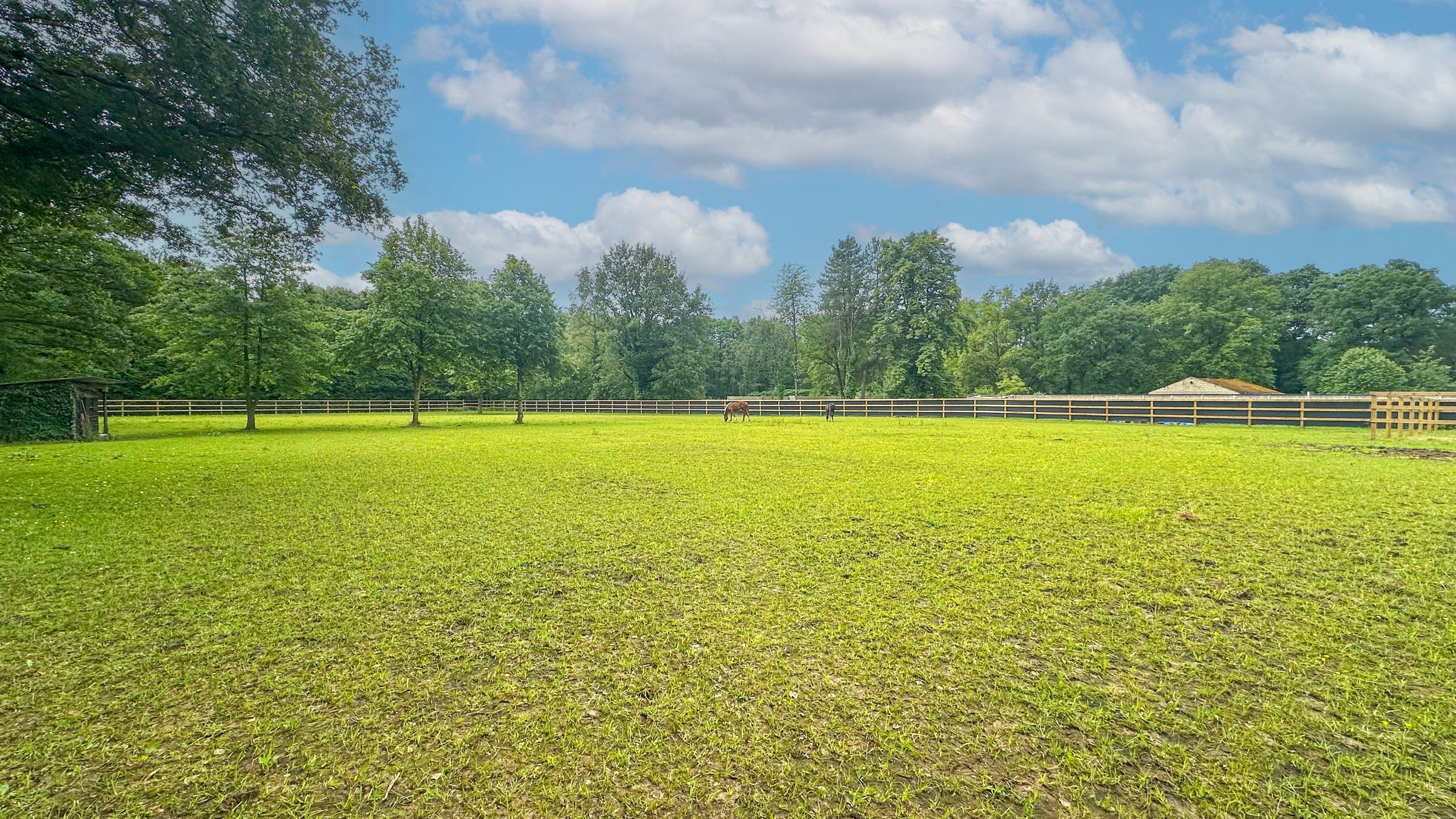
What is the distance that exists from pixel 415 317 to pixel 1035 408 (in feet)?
95.4

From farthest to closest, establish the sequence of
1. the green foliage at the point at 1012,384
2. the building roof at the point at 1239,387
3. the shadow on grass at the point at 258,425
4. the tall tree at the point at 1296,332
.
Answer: the tall tree at the point at 1296,332
the green foliage at the point at 1012,384
the building roof at the point at 1239,387
the shadow on grass at the point at 258,425

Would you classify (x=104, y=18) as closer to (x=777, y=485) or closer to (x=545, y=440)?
(x=777, y=485)

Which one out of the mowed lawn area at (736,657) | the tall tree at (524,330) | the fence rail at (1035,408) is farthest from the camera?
the tall tree at (524,330)

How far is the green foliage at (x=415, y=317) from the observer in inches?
909

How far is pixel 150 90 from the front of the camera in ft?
20.4

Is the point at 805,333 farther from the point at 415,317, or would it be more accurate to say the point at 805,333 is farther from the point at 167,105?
the point at 167,105

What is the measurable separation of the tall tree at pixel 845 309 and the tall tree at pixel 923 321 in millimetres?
4369

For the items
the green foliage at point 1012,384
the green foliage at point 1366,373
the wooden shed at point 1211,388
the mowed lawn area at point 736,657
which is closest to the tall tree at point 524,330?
the mowed lawn area at point 736,657

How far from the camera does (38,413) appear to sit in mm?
15438

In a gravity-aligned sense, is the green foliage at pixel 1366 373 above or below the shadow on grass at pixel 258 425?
above

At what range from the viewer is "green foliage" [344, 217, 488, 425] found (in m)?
23.1

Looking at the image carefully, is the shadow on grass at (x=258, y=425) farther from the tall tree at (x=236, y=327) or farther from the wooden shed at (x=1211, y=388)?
the wooden shed at (x=1211, y=388)

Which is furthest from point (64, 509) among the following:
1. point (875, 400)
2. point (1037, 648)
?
point (875, 400)

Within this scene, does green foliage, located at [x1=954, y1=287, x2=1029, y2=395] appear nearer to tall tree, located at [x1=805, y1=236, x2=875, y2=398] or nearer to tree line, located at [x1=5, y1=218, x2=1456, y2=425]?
tree line, located at [x1=5, y1=218, x2=1456, y2=425]
